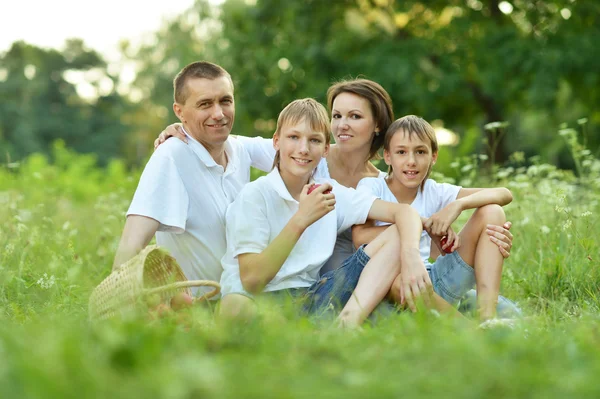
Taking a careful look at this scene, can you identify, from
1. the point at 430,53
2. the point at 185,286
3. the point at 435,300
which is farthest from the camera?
the point at 430,53

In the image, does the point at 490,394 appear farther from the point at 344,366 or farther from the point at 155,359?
the point at 155,359

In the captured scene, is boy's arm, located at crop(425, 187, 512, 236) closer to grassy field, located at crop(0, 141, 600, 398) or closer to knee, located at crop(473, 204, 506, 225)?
knee, located at crop(473, 204, 506, 225)

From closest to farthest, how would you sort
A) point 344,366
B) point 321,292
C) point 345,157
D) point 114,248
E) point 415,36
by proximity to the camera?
point 344,366 < point 321,292 < point 345,157 < point 114,248 < point 415,36

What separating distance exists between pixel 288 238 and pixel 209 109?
87 centimetres

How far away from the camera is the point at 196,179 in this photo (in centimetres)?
366

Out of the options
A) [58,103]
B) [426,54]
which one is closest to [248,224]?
[426,54]

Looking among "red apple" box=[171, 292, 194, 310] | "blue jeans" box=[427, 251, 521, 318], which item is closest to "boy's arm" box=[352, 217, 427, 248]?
"blue jeans" box=[427, 251, 521, 318]

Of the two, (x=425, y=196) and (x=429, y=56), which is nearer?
(x=425, y=196)

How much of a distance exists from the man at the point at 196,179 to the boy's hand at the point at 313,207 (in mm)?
589

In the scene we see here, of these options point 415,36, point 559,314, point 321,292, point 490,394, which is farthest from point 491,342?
point 415,36

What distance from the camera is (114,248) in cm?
472

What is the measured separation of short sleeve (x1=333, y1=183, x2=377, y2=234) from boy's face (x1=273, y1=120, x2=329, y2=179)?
225 mm

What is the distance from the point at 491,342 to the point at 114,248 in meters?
3.14

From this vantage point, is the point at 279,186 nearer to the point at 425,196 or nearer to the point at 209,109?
the point at 209,109
